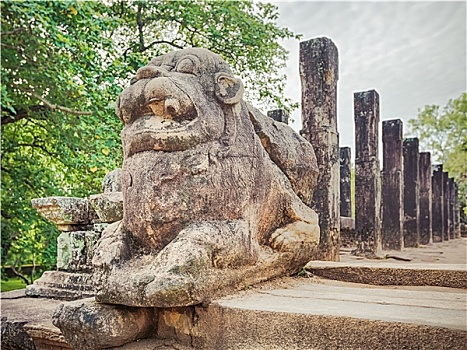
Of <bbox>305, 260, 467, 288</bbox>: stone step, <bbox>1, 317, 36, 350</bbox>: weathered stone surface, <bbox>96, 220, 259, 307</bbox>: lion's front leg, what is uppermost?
<bbox>96, 220, 259, 307</bbox>: lion's front leg

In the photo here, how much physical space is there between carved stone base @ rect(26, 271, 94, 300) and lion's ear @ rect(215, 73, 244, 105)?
2173 mm

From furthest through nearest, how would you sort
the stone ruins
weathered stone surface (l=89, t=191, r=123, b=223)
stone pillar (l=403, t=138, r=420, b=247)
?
stone pillar (l=403, t=138, r=420, b=247), weathered stone surface (l=89, t=191, r=123, b=223), the stone ruins

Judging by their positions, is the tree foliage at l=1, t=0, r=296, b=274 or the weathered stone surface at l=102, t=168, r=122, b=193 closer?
the weathered stone surface at l=102, t=168, r=122, b=193

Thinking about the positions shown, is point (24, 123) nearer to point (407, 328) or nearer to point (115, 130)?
point (115, 130)

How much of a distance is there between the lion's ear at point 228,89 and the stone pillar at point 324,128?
6.47 ft

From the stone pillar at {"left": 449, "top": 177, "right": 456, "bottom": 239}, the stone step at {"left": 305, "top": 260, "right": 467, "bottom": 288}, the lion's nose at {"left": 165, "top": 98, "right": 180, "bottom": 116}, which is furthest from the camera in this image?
the stone pillar at {"left": 449, "top": 177, "right": 456, "bottom": 239}

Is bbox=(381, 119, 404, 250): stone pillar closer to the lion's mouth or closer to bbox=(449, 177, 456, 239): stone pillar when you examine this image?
the lion's mouth

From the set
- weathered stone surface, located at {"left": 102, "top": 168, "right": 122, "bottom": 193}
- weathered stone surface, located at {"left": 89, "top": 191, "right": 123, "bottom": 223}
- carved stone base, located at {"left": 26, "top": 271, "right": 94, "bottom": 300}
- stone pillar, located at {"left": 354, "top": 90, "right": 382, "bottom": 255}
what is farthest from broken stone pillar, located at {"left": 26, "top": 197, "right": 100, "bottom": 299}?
stone pillar, located at {"left": 354, "top": 90, "right": 382, "bottom": 255}

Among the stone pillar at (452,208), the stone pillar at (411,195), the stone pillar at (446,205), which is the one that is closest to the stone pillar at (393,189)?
the stone pillar at (411,195)

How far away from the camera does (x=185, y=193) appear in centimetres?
235

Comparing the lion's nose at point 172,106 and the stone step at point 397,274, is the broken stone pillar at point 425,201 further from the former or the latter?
the lion's nose at point 172,106

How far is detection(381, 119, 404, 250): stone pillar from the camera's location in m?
7.80

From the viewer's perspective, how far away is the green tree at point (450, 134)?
1650cm

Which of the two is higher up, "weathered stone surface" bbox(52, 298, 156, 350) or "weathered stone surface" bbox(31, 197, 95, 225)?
"weathered stone surface" bbox(31, 197, 95, 225)
